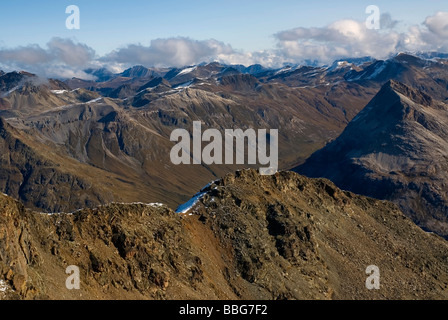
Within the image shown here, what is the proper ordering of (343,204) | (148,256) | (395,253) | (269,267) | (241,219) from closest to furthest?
(148,256)
(269,267)
(241,219)
(395,253)
(343,204)

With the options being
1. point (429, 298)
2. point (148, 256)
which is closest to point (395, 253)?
point (429, 298)

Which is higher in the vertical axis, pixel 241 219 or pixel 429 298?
pixel 241 219

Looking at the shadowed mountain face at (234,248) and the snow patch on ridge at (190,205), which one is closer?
the shadowed mountain face at (234,248)

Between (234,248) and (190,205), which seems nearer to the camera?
(234,248)

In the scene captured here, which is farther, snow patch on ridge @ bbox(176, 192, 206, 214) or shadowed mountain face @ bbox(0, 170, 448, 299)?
snow patch on ridge @ bbox(176, 192, 206, 214)

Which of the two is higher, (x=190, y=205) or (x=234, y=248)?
(x=190, y=205)

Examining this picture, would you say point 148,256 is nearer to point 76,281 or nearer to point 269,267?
Result: point 76,281
